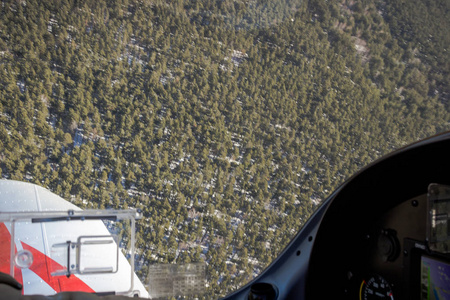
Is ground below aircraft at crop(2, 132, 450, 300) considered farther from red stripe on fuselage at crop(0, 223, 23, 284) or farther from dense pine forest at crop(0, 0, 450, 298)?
dense pine forest at crop(0, 0, 450, 298)

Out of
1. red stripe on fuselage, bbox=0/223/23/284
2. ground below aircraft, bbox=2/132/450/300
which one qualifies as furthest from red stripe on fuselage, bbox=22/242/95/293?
ground below aircraft, bbox=2/132/450/300

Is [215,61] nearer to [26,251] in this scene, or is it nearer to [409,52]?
[409,52]

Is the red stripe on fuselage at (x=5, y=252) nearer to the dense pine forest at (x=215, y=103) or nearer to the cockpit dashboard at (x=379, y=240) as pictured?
the cockpit dashboard at (x=379, y=240)

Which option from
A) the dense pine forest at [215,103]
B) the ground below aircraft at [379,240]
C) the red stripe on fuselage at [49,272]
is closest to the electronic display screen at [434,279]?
the ground below aircraft at [379,240]

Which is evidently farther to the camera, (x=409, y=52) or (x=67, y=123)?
(x=409, y=52)

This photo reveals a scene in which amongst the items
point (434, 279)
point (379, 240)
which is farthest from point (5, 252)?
point (434, 279)

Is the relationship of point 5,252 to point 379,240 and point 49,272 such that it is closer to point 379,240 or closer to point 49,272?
point 49,272

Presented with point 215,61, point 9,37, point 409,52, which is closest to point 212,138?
point 215,61
